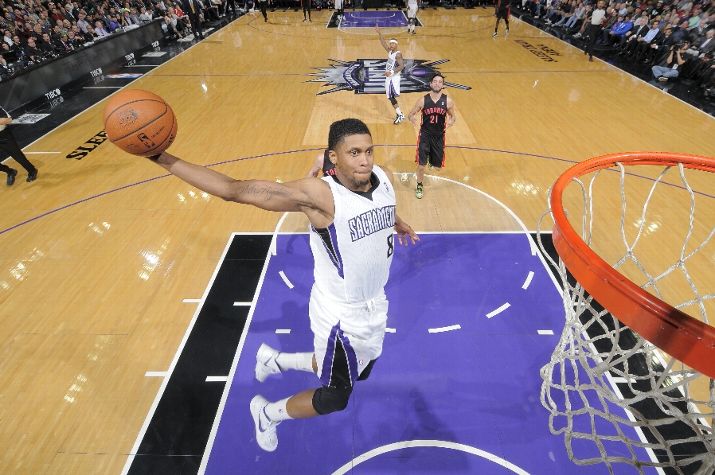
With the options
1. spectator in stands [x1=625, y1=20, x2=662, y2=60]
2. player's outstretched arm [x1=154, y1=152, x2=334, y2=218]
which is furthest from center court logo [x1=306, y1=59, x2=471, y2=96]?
player's outstretched arm [x1=154, y1=152, x2=334, y2=218]

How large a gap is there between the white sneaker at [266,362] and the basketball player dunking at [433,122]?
3.70m

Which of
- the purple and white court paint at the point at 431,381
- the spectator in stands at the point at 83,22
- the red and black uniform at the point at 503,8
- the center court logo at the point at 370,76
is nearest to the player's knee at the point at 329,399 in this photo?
the purple and white court paint at the point at 431,381

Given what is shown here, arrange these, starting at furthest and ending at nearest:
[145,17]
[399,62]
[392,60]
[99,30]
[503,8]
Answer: [145,17], [503,8], [99,30], [392,60], [399,62]

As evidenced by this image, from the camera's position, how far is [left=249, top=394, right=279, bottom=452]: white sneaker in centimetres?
319

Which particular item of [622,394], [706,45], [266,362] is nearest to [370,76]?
[706,45]

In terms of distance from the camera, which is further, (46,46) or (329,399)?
(46,46)

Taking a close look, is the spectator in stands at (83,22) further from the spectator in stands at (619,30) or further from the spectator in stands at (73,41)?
the spectator in stands at (619,30)

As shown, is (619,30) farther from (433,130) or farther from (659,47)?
(433,130)

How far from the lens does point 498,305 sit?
14.8 feet

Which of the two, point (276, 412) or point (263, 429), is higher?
point (276, 412)

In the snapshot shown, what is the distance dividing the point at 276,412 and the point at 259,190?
1723 mm

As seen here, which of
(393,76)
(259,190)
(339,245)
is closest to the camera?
(259,190)

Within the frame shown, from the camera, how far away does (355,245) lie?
2.61 metres

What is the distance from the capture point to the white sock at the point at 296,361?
336 cm
